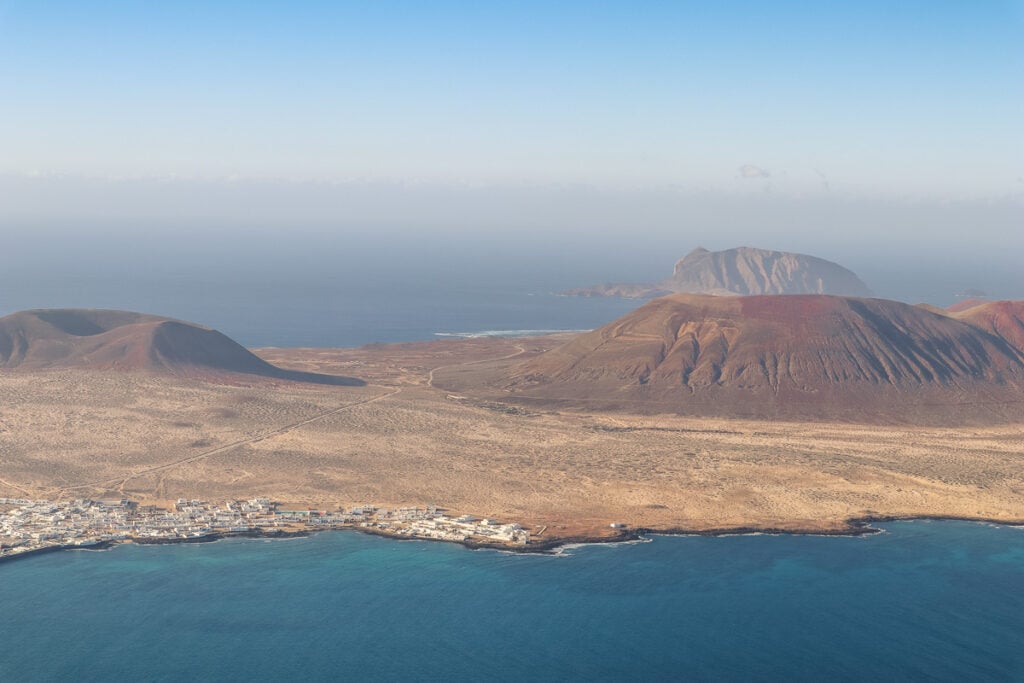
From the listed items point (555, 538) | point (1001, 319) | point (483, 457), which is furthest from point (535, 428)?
point (1001, 319)

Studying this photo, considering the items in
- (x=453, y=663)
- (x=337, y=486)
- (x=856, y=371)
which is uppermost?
(x=856, y=371)

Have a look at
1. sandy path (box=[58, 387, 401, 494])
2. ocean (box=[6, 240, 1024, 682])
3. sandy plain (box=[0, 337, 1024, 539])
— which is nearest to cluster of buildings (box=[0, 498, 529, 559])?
ocean (box=[6, 240, 1024, 682])

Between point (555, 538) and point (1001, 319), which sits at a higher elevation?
point (1001, 319)

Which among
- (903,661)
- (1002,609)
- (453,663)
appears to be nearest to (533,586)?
(453,663)

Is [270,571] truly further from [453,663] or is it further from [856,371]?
[856,371]

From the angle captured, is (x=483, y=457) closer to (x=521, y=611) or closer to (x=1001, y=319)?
(x=521, y=611)

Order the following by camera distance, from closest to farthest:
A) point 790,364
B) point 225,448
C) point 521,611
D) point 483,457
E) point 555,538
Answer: point 521,611, point 555,538, point 483,457, point 225,448, point 790,364

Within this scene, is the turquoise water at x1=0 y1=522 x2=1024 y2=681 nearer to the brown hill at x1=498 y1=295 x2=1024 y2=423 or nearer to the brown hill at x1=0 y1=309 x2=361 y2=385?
the brown hill at x1=498 y1=295 x2=1024 y2=423

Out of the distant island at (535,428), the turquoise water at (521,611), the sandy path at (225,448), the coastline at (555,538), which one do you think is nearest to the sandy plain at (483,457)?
the sandy path at (225,448)
